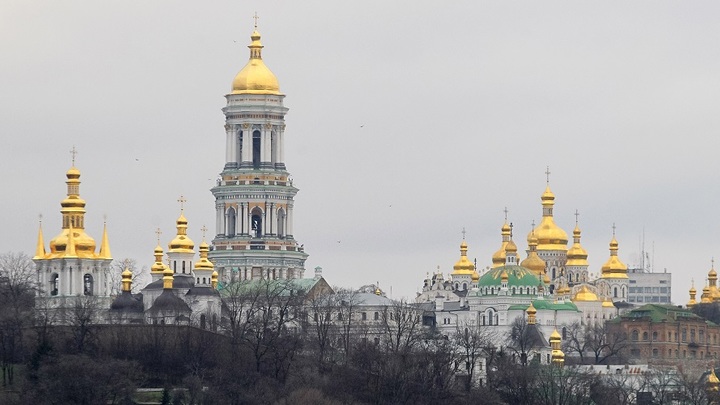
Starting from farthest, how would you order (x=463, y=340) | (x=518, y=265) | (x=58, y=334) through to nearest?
(x=518, y=265)
(x=463, y=340)
(x=58, y=334)

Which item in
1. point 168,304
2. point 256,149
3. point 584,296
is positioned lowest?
point 168,304

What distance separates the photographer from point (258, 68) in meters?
127

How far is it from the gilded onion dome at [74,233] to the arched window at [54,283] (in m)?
0.75

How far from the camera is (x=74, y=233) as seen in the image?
10994cm

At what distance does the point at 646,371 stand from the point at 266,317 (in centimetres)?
2065

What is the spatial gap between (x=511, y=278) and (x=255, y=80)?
1410cm

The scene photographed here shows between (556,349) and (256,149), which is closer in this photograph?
(556,349)

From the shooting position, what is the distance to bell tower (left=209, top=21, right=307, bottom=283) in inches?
4958

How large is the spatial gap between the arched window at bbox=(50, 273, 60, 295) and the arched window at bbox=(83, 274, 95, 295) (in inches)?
35.3

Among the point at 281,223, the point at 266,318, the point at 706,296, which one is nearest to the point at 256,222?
the point at 281,223

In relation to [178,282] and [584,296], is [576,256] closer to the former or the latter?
[584,296]

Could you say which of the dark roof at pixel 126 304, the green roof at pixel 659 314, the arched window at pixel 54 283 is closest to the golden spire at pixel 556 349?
the green roof at pixel 659 314

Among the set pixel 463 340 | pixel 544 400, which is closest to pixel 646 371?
pixel 463 340

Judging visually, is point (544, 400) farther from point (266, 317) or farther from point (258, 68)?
point (258, 68)
